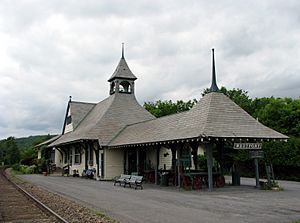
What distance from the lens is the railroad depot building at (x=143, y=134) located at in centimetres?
1803

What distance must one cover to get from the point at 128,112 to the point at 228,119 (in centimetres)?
1517

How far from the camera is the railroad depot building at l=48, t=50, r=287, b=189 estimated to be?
18.0m

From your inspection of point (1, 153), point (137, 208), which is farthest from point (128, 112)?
point (1, 153)

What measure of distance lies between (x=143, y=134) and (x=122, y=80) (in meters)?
11.8

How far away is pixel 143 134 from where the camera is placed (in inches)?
939

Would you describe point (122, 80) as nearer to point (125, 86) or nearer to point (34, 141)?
point (125, 86)

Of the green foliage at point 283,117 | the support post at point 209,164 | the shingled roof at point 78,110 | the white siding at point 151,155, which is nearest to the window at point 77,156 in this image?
the shingled roof at point 78,110

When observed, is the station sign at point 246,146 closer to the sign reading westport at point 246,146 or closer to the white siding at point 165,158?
the sign reading westport at point 246,146

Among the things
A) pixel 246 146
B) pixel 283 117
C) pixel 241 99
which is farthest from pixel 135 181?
pixel 241 99

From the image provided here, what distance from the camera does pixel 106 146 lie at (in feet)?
89.4

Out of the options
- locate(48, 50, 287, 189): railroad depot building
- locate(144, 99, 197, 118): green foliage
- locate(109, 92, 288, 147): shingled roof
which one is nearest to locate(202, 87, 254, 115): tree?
locate(144, 99, 197, 118): green foliage

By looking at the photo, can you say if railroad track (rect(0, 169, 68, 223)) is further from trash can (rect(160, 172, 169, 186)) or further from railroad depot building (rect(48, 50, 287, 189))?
trash can (rect(160, 172, 169, 186))

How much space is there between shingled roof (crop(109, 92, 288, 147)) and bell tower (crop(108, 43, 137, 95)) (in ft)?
40.7

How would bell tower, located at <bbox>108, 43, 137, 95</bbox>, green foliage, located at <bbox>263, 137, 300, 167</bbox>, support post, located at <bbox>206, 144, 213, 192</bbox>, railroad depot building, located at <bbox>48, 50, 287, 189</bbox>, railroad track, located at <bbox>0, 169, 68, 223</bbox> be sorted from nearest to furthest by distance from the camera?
1. railroad track, located at <bbox>0, 169, 68, 223</bbox>
2. support post, located at <bbox>206, 144, 213, 192</bbox>
3. railroad depot building, located at <bbox>48, 50, 287, 189</bbox>
4. green foliage, located at <bbox>263, 137, 300, 167</bbox>
5. bell tower, located at <bbox>108, 43, 137, 95</bbox>
